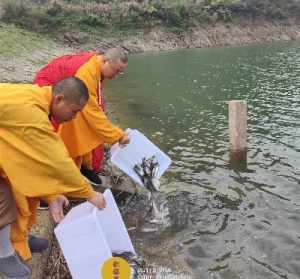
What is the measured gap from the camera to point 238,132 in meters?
10.3

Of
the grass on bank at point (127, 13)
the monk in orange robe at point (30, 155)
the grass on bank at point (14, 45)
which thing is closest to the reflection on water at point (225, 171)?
the monk in orange robe at point (30, 155)

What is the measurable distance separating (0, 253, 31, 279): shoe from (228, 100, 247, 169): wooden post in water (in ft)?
21.7

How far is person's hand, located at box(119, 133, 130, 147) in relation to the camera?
664 cm

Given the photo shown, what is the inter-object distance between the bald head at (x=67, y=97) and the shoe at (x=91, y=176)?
3413 mm

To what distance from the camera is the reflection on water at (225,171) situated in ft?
21.6

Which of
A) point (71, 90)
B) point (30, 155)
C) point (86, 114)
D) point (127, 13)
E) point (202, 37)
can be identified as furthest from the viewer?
point (127, 13)

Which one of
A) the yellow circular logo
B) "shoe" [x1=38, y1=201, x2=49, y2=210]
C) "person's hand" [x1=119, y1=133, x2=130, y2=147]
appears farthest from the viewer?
"person's hand" [x1=119, y1=133, x2=130, y2=147]

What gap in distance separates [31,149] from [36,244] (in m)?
1.90

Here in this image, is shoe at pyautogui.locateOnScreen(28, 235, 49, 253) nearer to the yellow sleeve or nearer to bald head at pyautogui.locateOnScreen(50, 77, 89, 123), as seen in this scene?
the yellow sleeve

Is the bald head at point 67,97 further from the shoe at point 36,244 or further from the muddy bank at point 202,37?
the muddy bank at point 202,37

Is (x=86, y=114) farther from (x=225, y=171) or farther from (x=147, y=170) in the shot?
(x=225, y=171)

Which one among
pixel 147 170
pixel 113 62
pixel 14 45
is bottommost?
pixel 147 170

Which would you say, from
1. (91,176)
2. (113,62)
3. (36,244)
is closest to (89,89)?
(113,62)

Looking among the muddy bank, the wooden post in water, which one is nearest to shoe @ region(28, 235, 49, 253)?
the wooden post in water
